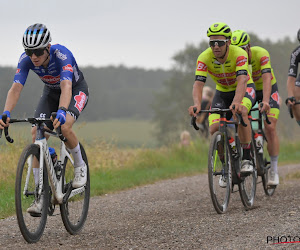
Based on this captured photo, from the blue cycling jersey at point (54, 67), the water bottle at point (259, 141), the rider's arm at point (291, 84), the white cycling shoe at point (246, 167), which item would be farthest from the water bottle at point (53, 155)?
the rider's arm at point (291, 84)

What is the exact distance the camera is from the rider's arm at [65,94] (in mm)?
6367

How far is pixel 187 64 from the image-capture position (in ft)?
202

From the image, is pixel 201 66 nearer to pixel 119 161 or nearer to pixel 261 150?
pixel 261 150

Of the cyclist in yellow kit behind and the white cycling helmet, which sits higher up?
the white cycling helmet

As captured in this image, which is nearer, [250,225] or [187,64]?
[250,225]

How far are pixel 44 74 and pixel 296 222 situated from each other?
325 centimetres

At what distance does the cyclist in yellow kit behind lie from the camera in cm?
784

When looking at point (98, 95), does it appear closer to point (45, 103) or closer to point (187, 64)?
point (187, 64)

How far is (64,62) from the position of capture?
6.68m

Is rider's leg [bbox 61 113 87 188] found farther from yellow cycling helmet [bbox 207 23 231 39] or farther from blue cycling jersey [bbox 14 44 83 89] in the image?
yellow cycling helmet [bbox 207 23 231 39]

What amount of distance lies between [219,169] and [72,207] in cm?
205

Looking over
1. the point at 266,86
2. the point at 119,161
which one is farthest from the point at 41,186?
the point at 119,161

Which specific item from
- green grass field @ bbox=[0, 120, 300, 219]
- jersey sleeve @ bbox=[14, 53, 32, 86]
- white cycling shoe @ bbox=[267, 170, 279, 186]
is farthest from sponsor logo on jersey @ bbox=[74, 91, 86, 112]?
white cycling shoe @ bbox=[267, 170, 279, 186]

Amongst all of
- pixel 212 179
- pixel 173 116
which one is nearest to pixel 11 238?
pixel 212 179
